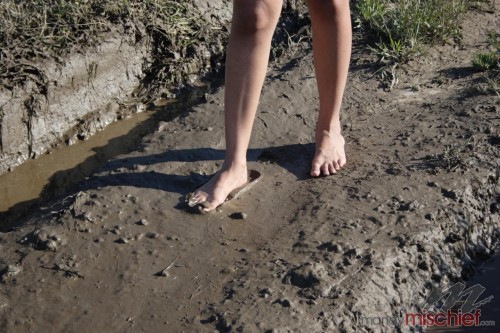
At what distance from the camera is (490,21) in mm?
5121

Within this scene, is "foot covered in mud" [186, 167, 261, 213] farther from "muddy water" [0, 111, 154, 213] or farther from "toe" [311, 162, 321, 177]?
"muddy water" [0, 111, 154, 213]

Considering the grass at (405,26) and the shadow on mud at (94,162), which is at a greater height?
the grass at (405,26)

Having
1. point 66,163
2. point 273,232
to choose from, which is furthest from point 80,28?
point 273,232

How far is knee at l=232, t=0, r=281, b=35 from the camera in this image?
3137 mm

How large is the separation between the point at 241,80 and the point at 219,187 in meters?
0.49


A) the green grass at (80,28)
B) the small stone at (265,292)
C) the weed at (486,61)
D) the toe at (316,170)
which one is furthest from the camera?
the green grass at (80,28)

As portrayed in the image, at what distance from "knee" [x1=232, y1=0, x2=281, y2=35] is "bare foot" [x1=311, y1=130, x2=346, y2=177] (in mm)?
697

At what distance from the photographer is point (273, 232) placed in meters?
3.35

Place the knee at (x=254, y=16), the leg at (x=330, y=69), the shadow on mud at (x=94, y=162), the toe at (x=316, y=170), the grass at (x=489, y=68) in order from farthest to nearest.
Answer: the grass at (x=489, y=68), the shadow on mud at (x=94, y=162), the toe at (x=316, y=170), the leg at (x=330, y=69), the knee at (x=254, y=16)

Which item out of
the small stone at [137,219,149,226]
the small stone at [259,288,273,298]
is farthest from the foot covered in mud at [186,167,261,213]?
the small stone at [259,288,273,298]

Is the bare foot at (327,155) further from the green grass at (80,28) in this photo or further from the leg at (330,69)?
the green grass at (80,28)

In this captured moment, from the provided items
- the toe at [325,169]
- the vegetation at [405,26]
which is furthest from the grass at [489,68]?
the toe at [325,169]

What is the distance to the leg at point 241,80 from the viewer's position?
10.4 ft

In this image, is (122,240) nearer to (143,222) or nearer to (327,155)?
(143,222)
